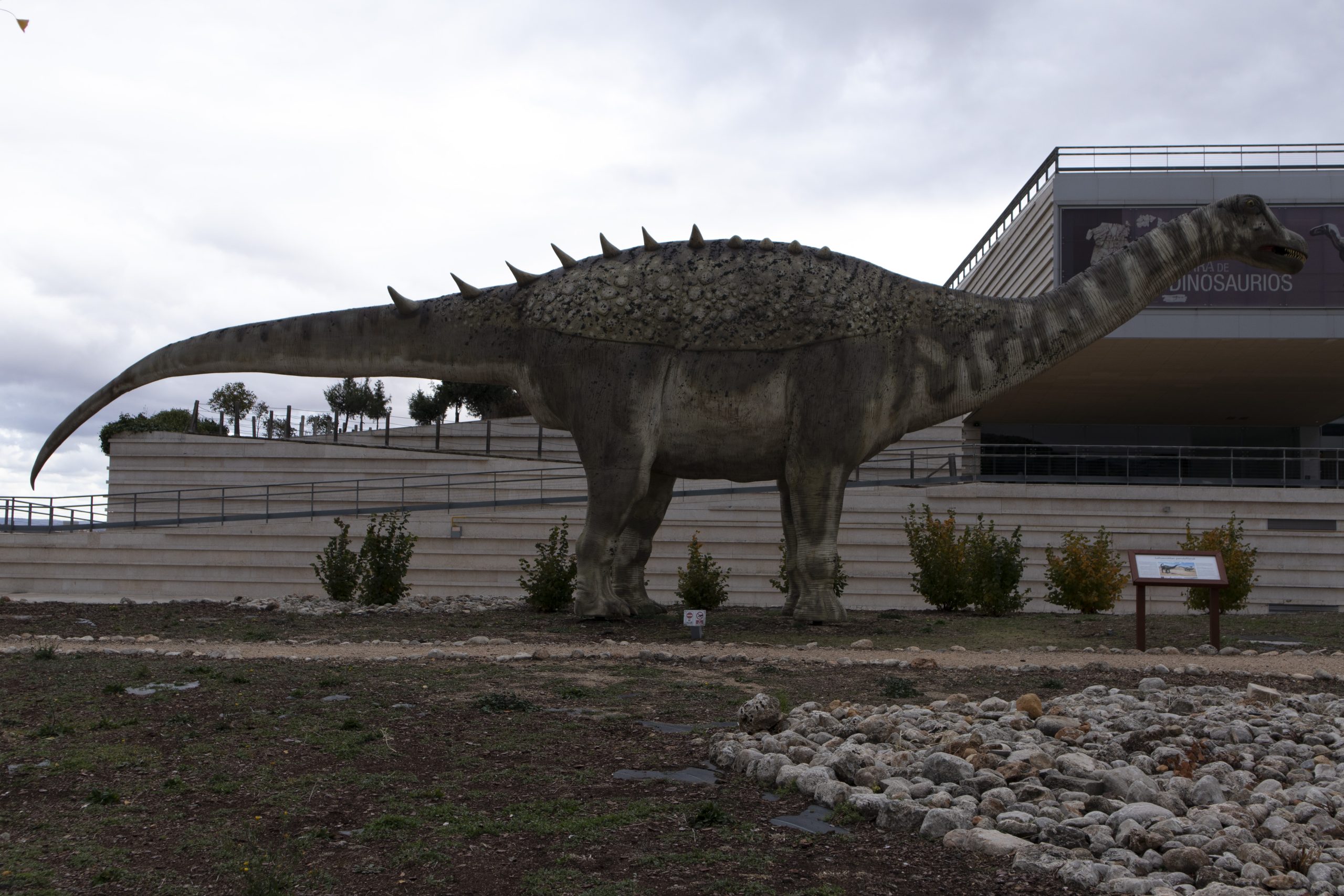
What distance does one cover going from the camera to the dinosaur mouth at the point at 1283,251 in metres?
12.2

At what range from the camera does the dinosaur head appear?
12.1 m

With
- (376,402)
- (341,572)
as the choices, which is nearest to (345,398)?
(376,402)

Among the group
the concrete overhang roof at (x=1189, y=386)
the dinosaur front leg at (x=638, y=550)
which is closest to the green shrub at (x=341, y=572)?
the dinosaur front leg at (x=638, y=550)

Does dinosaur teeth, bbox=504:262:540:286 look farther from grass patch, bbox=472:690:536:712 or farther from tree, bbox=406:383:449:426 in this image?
tree, bbox=406:383:449:426

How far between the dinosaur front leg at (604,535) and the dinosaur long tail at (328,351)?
76.8 inches

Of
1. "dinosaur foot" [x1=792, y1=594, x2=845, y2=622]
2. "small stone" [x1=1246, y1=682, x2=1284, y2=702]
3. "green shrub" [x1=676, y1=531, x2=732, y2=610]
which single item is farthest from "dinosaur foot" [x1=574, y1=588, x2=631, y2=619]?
"small stone" [x1=1246, y1=682, x2=1284, y2=702]

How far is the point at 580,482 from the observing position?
27.3 metres

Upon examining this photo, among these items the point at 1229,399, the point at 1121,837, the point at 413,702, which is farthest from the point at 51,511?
the point at 1229,399

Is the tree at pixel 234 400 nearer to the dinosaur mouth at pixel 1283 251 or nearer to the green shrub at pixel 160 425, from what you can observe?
the green shrub at pixel 160 425

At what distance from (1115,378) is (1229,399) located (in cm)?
458

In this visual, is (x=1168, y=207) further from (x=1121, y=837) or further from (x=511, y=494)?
(x=1121, y=837)

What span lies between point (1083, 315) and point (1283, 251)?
2.28 meters

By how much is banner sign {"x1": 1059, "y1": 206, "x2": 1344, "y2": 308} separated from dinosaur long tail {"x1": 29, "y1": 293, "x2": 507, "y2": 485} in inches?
700

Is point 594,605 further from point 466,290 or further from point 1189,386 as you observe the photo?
point 1189,386
